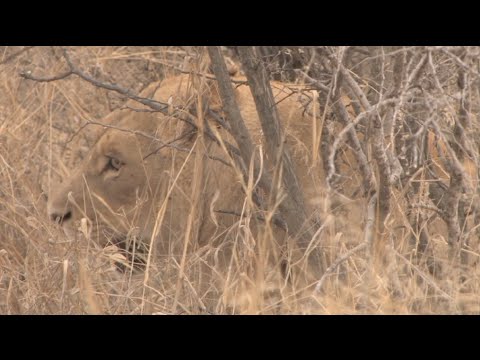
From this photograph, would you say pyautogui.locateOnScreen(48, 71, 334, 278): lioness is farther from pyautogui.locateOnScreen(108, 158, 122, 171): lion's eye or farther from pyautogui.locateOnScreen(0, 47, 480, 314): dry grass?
pyautogui.locateOnScreen(0, 47, 480, 314): dry grass

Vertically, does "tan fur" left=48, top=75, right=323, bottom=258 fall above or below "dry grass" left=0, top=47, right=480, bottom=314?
above

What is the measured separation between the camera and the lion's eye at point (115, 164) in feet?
14.3

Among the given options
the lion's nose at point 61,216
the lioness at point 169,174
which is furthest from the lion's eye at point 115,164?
the lion's nose at point 61,216

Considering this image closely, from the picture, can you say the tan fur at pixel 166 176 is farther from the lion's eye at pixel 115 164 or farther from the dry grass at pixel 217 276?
the dry grass at pixel 217 276

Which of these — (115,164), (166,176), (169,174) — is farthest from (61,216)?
(169,174)

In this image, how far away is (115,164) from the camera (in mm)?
4371

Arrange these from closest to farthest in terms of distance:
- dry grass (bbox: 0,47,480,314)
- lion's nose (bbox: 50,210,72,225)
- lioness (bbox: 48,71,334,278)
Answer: dry grass (bbox: 0,47,480,314) < lioness (bbox: 48,71,334,278) < lion's nose (bbox: 50,210,72,225)

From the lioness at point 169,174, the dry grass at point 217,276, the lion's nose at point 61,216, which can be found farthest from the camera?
the lion's nose at point 61,216

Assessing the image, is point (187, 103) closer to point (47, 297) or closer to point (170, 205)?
point (170, 205)

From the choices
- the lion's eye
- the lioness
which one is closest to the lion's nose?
the lioness

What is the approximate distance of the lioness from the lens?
12.4 ft

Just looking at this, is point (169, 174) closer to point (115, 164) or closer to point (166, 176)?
point (166, 176)

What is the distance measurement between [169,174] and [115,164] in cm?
69

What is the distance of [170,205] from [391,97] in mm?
1346
